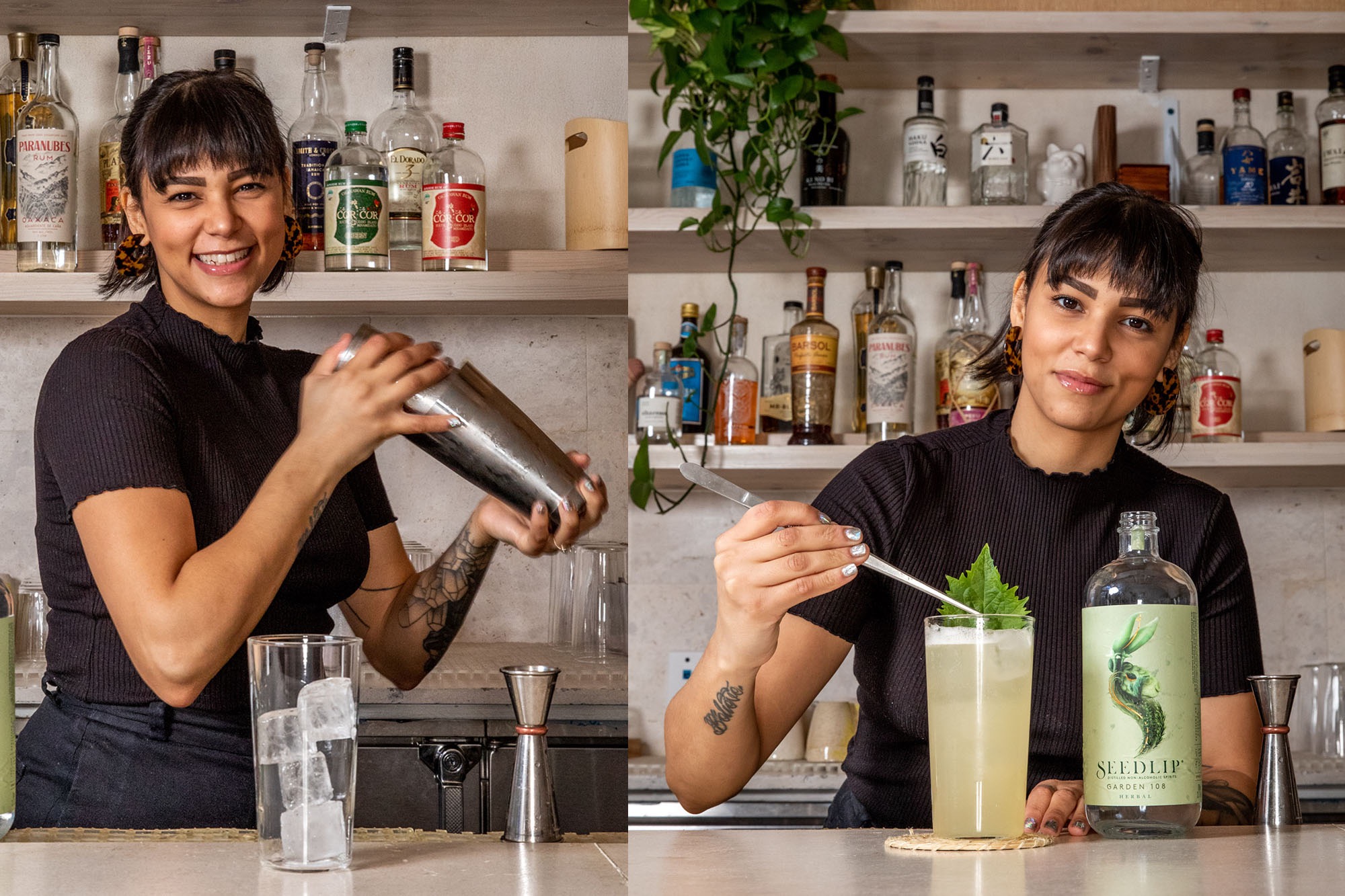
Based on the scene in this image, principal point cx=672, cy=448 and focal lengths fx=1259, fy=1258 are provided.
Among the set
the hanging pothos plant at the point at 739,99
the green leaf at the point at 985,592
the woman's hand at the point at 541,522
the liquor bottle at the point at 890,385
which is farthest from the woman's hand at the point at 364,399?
the liquor bottle at the point at 890,385

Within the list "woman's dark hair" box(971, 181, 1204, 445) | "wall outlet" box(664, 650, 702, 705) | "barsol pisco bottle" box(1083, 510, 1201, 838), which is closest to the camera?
"barsol pisco bottle" box(1083, 510, 1201, 838)

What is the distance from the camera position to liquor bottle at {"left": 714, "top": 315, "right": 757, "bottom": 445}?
5.95 feet

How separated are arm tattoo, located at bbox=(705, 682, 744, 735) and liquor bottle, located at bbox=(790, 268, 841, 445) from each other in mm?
941

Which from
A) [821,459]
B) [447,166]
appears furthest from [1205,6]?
[447,166]

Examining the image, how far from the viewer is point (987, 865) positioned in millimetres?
588

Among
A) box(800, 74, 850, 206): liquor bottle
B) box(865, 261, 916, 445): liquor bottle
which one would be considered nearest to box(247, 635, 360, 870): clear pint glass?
box(865, 261, 916, 445): liquor bottle

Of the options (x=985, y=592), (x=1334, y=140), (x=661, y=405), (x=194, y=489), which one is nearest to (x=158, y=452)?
(x=194, y=489)

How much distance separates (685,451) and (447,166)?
93 centimetres

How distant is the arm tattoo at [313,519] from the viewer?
30.2 inches

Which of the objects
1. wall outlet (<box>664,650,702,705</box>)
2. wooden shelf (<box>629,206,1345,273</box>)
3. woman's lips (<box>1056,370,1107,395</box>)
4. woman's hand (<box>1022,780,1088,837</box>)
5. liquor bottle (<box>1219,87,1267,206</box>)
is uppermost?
liquor bottle (<box>1219,87,1267,206</box>)

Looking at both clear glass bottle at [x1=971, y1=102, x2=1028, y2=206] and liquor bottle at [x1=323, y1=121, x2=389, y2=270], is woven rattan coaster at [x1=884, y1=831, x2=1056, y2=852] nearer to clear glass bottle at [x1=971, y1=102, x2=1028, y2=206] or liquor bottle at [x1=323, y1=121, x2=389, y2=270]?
liquor bottle at [x1=323, y1=121, x2=389, y2=270]

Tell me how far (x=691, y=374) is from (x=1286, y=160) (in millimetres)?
927

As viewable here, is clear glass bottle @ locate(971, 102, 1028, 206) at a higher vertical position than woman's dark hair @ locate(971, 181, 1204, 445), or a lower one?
A: higher

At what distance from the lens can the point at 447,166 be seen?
0.89 meters
